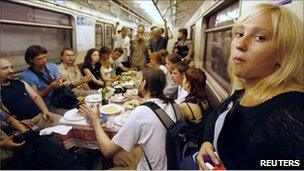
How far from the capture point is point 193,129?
200cm

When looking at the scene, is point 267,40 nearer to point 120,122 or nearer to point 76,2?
point 120,122

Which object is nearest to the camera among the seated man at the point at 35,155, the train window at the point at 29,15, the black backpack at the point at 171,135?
the black backpack at the point at 171,135

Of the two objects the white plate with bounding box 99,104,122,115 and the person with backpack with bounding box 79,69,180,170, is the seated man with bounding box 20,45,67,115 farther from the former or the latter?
the person with backpack with bounding box 79,69,180,170

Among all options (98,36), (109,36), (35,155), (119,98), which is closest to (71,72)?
(119,98)

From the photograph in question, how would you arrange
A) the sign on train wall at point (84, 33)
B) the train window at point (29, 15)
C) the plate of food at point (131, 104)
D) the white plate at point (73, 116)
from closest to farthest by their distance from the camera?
the white plate at point (73, 116) < the plate of food at point (131, 104) < the train window at point (29, 15) < the sign on train wall at point (84, 33)

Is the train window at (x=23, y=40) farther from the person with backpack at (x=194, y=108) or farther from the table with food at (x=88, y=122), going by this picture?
the person with backpack at (x=194, y=108)

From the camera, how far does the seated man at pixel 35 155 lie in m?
1.74

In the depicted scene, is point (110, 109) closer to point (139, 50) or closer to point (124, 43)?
point (139, 50)

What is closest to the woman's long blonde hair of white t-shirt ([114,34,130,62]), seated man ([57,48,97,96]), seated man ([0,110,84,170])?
seated man ([0,110,84,170])

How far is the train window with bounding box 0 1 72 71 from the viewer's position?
3242 mm

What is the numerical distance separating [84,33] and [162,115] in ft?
15.5

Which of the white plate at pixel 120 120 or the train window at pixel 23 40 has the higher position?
the train window at pixel 23 40

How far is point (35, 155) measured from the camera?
1.76 meters

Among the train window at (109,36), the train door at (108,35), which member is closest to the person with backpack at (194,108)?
the train door at (108,35)
